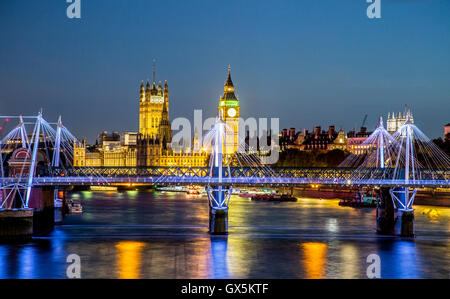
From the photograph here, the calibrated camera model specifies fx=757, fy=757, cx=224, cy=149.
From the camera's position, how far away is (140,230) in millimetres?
43250

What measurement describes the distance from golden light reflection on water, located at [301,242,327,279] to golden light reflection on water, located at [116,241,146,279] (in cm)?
666

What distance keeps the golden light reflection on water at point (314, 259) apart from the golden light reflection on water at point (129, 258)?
6659 millimetres

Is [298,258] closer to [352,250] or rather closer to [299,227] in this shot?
[352,250]

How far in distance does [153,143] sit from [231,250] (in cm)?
10190

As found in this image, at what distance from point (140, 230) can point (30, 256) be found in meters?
12.1

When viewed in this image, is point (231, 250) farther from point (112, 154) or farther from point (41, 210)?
point (112, 154)

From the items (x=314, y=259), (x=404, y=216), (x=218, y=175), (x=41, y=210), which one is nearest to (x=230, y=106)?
(x=41, y=210)

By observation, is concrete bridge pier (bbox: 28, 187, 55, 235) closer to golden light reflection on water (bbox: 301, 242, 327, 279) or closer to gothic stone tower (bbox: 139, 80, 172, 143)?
golden light reflection on water (bbox: 301, 242, 327, 279)

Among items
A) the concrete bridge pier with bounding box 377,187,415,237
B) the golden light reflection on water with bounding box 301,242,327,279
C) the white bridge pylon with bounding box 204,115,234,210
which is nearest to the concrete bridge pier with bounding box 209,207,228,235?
the white bridge pylon with bounding box 204,115,234,210

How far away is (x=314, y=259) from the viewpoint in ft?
106

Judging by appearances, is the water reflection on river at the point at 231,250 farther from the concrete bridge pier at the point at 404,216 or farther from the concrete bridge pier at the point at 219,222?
the concrete bridge pier at the point at 404,216

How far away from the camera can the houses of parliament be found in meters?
133
